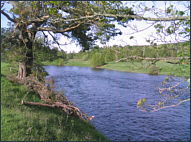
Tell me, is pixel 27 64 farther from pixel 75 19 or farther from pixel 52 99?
pixel 75 19

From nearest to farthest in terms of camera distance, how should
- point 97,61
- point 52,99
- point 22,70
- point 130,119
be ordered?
point 52,99 → point 130,119 → point 22,70 → point 97,61

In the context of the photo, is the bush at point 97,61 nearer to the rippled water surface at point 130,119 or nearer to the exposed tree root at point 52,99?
the rippled water surface at point 130,119

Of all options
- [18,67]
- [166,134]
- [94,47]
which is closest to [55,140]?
[166,134]

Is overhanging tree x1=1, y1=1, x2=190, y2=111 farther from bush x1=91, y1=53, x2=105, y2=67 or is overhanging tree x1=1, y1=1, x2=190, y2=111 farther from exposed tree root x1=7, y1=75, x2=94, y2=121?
bush x1=91, y1=53, x2=105, y2=67

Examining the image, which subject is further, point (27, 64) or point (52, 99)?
point (27, 64)

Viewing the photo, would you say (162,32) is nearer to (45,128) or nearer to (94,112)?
(45,128)

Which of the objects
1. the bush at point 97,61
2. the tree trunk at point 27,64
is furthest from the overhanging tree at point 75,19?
the bush at point 97,61

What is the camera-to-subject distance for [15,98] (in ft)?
35.7

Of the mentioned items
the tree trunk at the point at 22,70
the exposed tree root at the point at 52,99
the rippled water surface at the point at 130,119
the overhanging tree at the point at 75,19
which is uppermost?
the overhanging tree at the point at 75,19

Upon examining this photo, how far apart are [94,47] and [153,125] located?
6.76 m

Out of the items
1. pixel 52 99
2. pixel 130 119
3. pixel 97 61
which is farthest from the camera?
pixel 97 61

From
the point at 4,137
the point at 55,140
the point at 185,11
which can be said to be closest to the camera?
the point at 185,11

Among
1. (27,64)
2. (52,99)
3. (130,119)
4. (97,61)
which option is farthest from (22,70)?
(97,61)

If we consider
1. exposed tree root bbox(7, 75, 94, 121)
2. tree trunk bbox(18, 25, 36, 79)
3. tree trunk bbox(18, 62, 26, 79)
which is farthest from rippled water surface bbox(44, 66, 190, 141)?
tree trunk bbox(18, 62, 26, 79)
